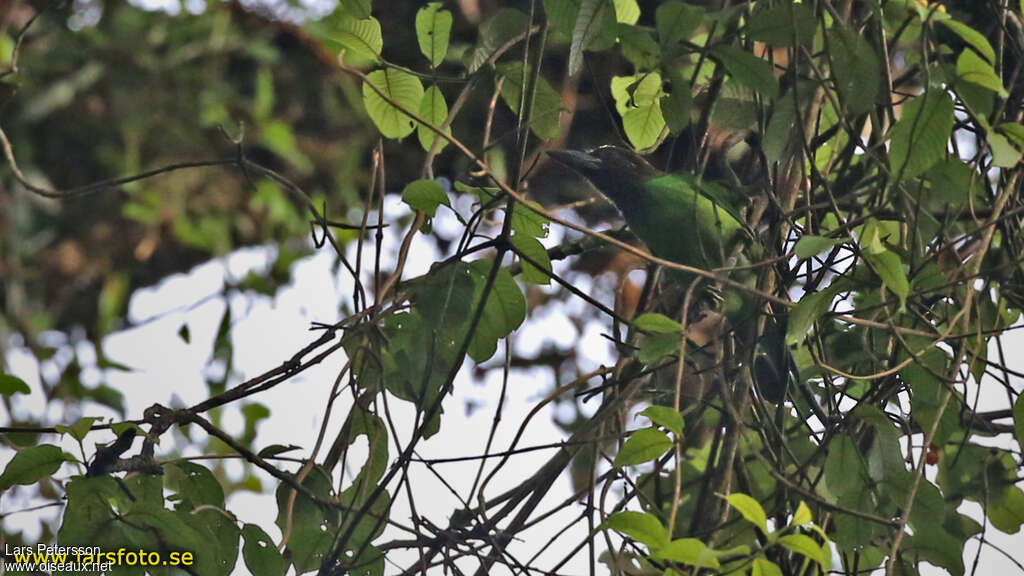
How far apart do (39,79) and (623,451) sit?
2113mm

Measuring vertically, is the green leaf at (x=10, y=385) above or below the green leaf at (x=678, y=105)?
below

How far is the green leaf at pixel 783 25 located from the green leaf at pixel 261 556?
69 cm

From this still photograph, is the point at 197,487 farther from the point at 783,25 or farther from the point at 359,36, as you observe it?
the point at 783,25

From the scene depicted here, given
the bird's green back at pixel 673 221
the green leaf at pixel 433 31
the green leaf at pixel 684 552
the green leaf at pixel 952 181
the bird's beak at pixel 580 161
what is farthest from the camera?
the bird's beak at pixel 580 161

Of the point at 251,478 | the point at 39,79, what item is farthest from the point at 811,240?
the point at 39,79

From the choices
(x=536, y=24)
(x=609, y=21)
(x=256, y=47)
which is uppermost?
(x=256, y=47)

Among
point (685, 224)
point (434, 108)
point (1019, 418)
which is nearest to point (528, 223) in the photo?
point (434, 108)

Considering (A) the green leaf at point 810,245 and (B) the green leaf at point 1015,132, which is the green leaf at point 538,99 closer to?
(A) the green leaf at point 810,245

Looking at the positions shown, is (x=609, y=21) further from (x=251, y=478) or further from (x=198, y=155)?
(x=198, y=155)

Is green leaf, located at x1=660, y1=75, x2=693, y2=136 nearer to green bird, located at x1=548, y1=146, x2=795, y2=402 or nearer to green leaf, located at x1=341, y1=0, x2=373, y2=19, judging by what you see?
green bird, located at x1=548, y1=146, x2=795, y2=402

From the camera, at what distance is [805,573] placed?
1.01 m

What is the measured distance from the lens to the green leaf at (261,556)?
101 centimetres

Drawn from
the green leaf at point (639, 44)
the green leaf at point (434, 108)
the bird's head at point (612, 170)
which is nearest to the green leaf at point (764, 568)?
the green leaf at point (639, 44)

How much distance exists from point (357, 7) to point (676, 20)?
1.06 ft
